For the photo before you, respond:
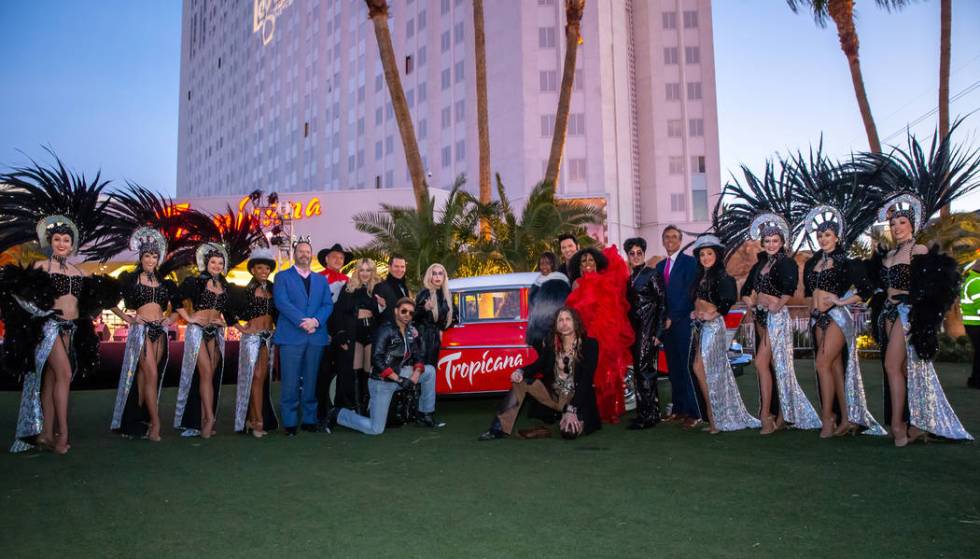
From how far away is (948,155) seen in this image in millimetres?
16516

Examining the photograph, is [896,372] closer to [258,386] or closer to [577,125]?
[258,386]

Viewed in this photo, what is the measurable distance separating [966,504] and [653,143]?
49825 mm

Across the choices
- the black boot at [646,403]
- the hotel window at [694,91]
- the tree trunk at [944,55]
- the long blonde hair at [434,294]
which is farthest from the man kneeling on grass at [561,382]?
the hotel window at [694,91]

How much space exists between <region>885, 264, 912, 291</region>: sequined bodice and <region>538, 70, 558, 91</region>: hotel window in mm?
43886

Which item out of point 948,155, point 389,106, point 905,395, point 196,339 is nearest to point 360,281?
point 196,339

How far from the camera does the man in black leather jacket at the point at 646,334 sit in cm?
748

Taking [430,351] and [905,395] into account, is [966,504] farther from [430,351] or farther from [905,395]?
[430,351]

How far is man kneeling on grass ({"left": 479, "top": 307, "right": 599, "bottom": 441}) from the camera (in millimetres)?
6926

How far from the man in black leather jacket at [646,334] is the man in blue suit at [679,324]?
13cm

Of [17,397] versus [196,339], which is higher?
[196,339]

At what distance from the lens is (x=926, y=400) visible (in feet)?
19.8

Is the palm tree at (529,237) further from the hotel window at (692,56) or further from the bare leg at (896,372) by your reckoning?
the hotel window at (692,56)

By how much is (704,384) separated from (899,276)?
79.2 inches

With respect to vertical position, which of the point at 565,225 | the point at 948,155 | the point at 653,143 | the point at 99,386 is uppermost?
the point at 653,143
